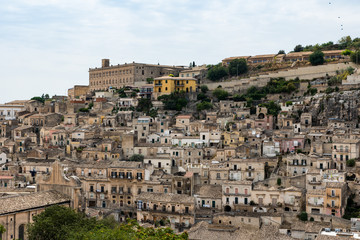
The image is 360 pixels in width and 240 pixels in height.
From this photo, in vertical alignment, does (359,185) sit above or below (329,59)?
below

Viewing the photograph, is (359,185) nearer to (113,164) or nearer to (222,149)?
(222,149)

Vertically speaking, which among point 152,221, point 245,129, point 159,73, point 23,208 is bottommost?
point 152,221

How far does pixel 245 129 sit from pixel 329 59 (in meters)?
28.5

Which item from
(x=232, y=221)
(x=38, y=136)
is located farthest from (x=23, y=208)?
(x=38, y=136)

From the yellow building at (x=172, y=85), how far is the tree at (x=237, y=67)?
1098cm

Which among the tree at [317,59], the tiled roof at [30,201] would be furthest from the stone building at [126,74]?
the tiled roof at [30,201]

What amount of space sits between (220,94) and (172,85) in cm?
763

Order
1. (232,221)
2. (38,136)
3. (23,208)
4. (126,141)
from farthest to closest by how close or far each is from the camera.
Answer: (38,136), (126,141), (232,221), (23,208)

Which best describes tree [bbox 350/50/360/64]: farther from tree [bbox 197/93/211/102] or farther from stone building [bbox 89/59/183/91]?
stone building [bbox 89/59/183/91]

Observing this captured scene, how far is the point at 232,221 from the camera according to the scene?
40531 mm

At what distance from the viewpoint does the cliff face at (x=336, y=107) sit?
60344 millimetres

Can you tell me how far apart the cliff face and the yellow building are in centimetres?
2115

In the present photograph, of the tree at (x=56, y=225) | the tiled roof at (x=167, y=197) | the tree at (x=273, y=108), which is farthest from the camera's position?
the tree at (x=273, y=108)

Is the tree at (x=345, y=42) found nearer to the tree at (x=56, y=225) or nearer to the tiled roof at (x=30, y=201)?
the tiled roof at (x=30, y=201)
